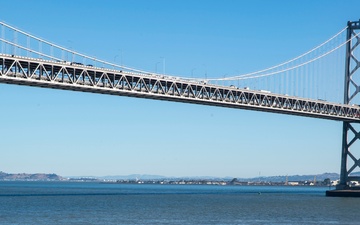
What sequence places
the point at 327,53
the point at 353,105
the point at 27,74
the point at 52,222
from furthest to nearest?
1. the point at 327,53
2. the point at 353,105
3. the point at 27,74
4. the point at 52,222

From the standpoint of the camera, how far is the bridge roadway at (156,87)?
53531mm

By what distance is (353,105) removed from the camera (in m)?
80.5

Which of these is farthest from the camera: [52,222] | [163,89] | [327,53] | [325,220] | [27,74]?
[327,53]

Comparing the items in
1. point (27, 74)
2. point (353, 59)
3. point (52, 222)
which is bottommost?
point (52, 222)

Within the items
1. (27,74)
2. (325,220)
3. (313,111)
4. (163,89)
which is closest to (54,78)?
(27,74)

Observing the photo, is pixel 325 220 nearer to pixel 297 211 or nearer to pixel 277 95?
pixel 297 211

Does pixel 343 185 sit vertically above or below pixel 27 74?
below

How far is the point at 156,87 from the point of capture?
6544cm

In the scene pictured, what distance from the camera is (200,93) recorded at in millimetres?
68312

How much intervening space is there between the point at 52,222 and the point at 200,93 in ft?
94.3

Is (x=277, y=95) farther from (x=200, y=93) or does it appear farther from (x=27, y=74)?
(x=27, y=74)

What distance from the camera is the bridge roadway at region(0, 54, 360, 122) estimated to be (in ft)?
176

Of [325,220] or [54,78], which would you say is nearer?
[325,220]

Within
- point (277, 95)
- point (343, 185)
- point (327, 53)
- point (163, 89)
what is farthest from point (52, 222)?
point (327, 53)
